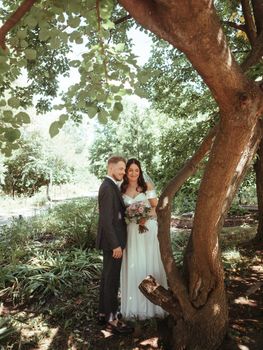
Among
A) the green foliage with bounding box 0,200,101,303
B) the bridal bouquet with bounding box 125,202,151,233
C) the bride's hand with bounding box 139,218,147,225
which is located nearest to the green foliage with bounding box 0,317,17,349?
the green foliage with bounding box 0,200,101,303

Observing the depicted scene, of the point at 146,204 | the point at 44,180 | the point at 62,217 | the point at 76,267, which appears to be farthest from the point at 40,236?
the point at 44,180

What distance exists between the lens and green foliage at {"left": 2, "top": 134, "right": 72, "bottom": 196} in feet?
75.1

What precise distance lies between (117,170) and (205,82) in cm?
223

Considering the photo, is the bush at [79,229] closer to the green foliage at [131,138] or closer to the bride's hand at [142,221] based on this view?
the bride's hand at [142,221]

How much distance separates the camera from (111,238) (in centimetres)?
471

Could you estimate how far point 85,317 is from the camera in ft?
17.2

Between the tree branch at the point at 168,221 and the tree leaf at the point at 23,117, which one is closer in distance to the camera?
the tree leaf at the point at 23,117

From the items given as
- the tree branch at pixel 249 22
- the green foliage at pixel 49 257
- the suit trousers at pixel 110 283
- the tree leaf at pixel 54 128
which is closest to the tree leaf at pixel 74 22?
the tree leaf at pixel 54 128

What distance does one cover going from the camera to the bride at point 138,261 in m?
5.06

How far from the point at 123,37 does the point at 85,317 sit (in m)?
5.67

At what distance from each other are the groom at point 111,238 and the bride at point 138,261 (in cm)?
16

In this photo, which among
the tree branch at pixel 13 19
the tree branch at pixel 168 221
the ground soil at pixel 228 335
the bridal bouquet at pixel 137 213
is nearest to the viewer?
the tree branch at pixel 13 19

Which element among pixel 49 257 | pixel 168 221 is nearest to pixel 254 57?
pixel 168 221

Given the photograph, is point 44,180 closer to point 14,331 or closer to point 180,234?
point 180,234
